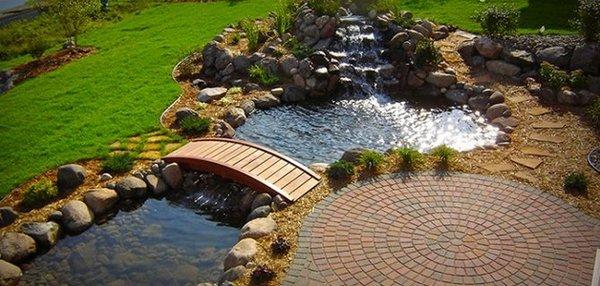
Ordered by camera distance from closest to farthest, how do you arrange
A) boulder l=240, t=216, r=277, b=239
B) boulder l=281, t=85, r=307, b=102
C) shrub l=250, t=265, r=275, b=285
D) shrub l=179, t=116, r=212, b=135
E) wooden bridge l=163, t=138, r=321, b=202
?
shrub l=250, t=265, r=275, b=285, boulder l=240, t=216, r=277, b=239, wooden bridge l=163, t=138, r=321, b=202, shrub l=179, t=116, r=212, b=135, boulder l=281, t=85, r=307, b=102

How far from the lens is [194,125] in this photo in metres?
12.1

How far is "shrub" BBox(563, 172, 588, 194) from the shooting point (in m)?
8.80

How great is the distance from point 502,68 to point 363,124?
4879 millimetres

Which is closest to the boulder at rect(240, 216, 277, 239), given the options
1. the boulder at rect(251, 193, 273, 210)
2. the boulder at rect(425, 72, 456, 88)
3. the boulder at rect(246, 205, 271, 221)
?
the boulder at rect(246, 205, 271, 221)

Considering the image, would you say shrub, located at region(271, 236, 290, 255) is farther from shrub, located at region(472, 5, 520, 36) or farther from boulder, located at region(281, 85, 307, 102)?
shrub, located at region(472, 5, 520, 36)

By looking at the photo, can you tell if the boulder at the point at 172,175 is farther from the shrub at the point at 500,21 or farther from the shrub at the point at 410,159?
the shrub at the point at 500,21

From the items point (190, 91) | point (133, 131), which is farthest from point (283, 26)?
point (133, 131)

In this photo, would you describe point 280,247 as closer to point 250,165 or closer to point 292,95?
point 250,165

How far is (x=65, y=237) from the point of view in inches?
361

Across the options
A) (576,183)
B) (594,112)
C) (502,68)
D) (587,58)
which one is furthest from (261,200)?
(587,58)

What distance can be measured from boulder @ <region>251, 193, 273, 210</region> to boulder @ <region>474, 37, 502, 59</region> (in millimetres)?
8978

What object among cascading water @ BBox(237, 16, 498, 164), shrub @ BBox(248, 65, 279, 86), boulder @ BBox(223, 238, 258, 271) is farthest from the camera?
shrub @ BBox(248, 65, 279, 86)

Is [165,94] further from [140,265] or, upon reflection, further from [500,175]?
[500,175]

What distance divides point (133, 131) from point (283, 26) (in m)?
7.34
